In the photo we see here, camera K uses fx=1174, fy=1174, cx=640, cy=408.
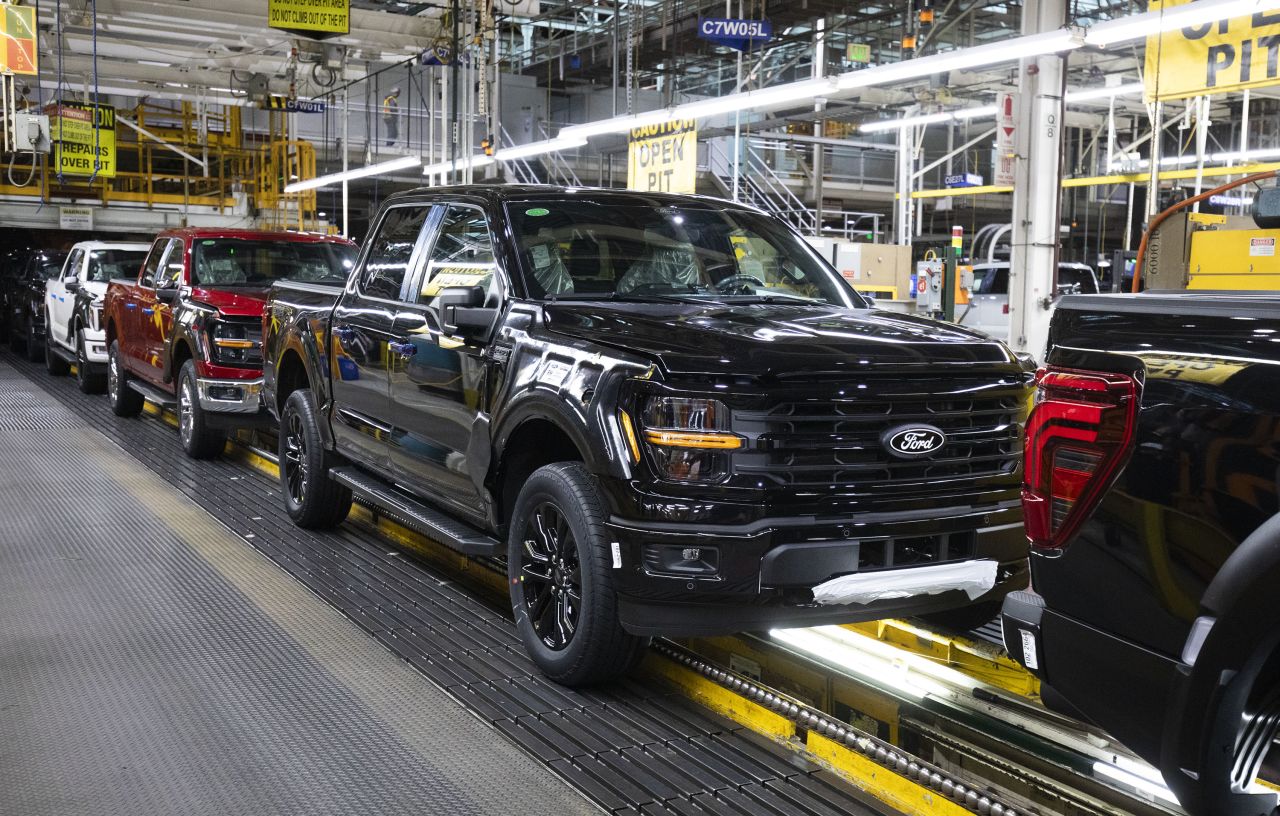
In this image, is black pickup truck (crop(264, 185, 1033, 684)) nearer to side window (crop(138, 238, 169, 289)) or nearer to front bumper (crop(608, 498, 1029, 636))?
front bumper (crop(608, 498, 1029, 636))

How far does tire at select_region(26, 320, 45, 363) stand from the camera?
1680 cm

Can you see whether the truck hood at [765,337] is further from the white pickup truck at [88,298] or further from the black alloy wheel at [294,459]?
the white pickup truck at [88,298]

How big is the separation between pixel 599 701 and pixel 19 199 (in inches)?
744

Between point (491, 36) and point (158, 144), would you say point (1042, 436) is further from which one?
point (158, 144)

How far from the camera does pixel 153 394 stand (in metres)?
10.2

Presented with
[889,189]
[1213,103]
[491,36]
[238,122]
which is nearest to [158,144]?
[238,122]

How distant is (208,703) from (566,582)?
131cm

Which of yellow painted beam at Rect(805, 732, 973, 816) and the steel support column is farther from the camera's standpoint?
the steel support column

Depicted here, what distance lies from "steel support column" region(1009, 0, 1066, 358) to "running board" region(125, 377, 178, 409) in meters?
7.55

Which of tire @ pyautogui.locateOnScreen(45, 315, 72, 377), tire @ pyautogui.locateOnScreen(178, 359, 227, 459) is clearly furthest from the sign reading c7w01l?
tire @ pyautogui.locateOnScreen(45, 315, 72, 377)

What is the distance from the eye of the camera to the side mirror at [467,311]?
175 inches

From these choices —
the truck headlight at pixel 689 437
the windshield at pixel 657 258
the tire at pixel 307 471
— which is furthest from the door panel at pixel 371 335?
the truck headlight at pixel 689 437

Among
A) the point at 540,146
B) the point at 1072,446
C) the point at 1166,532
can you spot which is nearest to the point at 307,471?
the point at 1072,446

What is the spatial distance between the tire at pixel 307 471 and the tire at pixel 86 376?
22.8 ft
